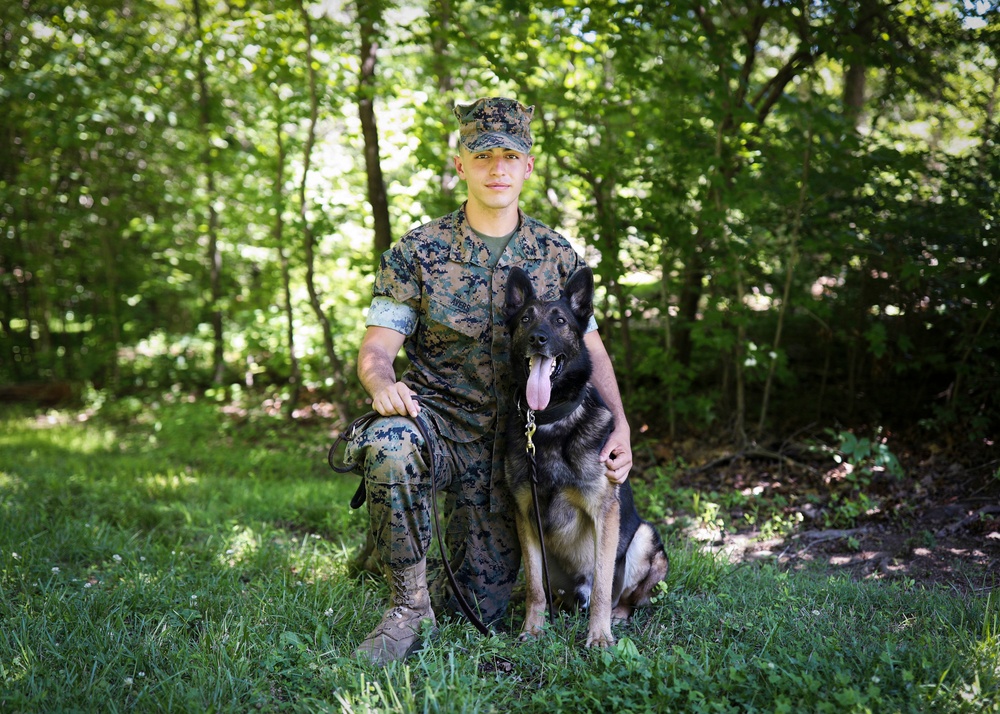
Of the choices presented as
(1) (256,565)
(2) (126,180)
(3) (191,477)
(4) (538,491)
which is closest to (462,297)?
(4) (538,491)

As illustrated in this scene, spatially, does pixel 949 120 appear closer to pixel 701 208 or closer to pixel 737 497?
pixel 701 208

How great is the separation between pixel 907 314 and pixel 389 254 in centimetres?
432

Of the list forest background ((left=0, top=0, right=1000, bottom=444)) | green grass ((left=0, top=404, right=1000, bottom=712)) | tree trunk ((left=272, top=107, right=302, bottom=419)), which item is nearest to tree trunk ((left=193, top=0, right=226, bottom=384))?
forest background ((left=0, top=0, right=1000, bottom=444))

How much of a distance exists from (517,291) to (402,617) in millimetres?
1476

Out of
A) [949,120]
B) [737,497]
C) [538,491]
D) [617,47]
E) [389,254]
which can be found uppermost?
[617,47]

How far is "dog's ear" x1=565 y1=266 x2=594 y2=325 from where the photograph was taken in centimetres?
297

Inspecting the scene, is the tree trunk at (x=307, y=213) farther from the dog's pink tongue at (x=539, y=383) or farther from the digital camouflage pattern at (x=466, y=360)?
the dog's pink tongue at (x=539, y=383)

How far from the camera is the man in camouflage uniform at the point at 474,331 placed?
312 centimetres

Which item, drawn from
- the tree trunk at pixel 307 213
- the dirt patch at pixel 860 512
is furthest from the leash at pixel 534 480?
the tree trunk at pixel 307 213

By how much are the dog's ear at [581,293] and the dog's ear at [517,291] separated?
6.8 inches

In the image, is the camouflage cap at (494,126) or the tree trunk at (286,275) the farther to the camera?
the tree trunk at (286,275)

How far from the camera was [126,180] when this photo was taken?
9.57m

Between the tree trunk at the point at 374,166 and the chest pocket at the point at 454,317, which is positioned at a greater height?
the tree trunk at the point at 374,166

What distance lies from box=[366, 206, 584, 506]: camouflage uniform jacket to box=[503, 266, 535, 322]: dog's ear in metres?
0.17
